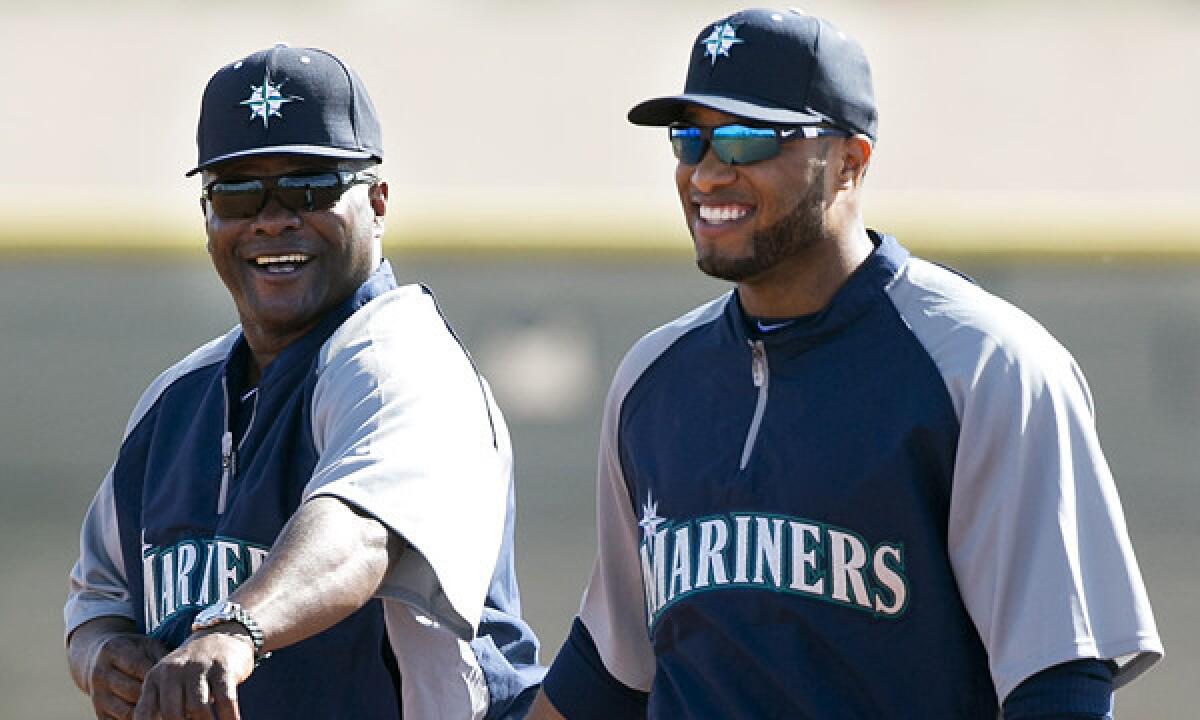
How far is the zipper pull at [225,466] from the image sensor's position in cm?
335

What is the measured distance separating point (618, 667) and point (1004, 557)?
2.79ft

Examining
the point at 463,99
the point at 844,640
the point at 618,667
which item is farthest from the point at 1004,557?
the point at 463,99

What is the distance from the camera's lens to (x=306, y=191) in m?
3.48

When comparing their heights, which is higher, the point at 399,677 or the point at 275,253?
the point at 275,253

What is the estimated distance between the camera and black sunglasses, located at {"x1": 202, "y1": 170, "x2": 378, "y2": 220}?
3477mm

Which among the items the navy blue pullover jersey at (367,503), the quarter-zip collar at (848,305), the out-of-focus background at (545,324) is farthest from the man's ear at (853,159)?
the out-of-focus background at (545,324)

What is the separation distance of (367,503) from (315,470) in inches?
8.0

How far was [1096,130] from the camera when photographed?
8.87 m

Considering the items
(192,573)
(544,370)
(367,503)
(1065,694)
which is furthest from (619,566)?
(544,370)

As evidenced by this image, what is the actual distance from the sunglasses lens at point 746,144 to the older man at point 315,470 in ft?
1.97

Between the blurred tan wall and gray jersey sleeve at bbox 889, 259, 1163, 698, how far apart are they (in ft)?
17.9

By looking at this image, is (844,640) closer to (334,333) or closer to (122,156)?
(334,333)

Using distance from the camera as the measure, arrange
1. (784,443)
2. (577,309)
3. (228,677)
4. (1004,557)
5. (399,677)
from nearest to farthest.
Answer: (228,677)
(1004,557)
(784,443)
(399,677)
(577,309)

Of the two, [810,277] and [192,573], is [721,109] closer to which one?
[810,277]
